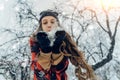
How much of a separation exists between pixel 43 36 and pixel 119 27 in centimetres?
858

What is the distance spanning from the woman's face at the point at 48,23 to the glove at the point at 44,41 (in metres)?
0.12

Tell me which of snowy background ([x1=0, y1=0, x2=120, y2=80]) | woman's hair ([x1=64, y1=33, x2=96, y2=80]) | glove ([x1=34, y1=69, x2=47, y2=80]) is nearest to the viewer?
glove ([x1=34, y1=69, x2=47, y2=80])

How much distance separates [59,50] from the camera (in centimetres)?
528

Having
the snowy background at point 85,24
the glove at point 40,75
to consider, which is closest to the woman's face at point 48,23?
the glove at point 40,75

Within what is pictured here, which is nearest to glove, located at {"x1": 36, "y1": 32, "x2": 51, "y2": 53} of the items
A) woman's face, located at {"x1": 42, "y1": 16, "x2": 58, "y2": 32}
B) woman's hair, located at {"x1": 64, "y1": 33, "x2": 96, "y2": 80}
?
woman's face, located at {"x1": 42, "y1": 16, "x2": 58, "y2": 32}

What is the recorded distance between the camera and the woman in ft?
17.1

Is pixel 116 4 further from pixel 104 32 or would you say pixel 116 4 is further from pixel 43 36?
pixel 43 36

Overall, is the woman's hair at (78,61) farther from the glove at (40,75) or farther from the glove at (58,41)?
the glove at (40,75)

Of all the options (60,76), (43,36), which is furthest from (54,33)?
(60,76)

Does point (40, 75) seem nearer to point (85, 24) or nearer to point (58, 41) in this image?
point (58, 41)

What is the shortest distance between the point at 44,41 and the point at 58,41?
0.63ft

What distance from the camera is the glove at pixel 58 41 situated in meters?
5.24

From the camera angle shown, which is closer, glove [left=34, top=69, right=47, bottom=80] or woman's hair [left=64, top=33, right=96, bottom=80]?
glove [left=34, top=69, right=47, bottom=80]

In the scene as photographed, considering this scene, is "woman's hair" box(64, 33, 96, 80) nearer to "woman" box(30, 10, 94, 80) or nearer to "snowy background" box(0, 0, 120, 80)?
"woman" box(30, 10, 94, 80)
